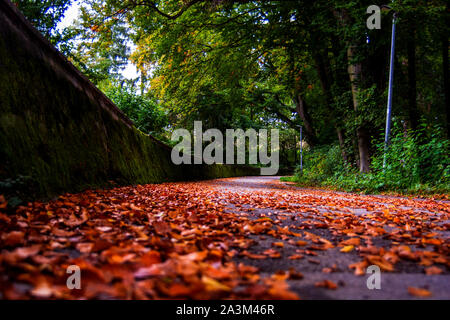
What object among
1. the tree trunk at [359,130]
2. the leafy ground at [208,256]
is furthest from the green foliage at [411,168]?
the leafy ground at [208,256]

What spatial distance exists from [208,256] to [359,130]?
365 inches

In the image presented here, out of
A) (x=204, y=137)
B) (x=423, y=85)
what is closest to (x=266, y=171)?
(x=204, y=137)

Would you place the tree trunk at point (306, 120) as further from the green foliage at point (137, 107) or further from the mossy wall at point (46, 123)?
the mossy wall at point (46, 123)

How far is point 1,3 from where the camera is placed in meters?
2.86

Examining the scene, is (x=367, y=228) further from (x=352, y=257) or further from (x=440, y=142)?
(x=440, y=142)

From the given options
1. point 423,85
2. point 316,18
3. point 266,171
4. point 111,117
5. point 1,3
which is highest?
point 316,18

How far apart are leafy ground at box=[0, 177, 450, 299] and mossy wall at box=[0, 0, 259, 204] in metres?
0.47

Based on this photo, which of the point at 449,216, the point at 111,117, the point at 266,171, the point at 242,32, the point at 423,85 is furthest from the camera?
the point at 266,171

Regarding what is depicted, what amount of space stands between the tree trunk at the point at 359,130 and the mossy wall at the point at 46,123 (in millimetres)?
7936

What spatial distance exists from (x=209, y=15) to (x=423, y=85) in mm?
9407

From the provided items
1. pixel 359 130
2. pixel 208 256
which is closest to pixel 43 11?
pixel 208 256

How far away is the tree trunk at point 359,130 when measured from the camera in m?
8.88

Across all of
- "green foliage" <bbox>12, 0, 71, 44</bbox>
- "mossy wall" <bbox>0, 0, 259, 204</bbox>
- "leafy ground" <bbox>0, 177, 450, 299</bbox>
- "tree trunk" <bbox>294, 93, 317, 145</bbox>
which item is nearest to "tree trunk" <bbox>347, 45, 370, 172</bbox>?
"leafy ground" <bbox>0, 177, 450, 299</bbox>

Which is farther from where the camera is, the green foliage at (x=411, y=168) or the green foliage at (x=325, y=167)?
the green foliage at (x=325, y=167)
